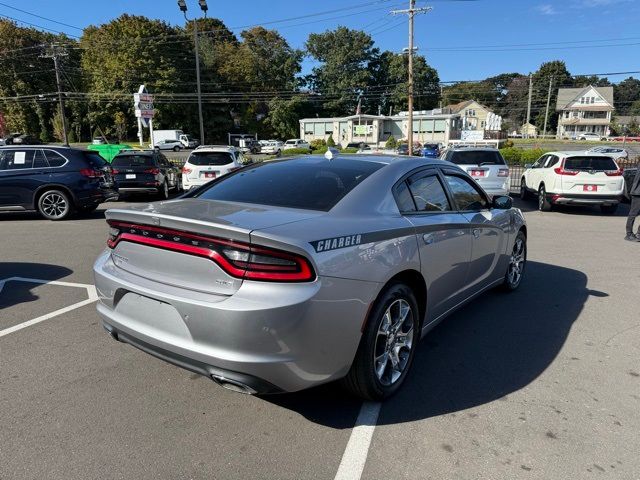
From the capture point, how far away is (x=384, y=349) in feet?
10.4

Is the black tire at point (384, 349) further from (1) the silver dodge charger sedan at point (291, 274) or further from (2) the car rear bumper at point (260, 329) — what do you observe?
(2) the car rear bumper at point (260, 329)

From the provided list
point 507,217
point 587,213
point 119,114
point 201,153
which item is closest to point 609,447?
point 507,217

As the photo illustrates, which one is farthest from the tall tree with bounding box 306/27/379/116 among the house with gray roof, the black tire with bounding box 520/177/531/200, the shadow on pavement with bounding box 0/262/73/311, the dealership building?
the shadow on pavement with bounding box 0/262/73/311

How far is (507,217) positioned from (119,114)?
66.9 meters

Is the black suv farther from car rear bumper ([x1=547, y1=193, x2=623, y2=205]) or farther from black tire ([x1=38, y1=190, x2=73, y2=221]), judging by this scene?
car rear bumper ([x1=547, y1=193, x2=623, y2=205])

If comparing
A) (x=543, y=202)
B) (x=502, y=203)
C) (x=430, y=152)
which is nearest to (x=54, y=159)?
(x=502, y=203)

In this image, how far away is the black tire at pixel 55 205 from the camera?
34.6 ft

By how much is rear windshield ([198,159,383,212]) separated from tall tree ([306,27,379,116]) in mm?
82741

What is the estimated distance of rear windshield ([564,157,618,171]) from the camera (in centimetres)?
1230

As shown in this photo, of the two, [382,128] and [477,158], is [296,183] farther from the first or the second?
[382,128]

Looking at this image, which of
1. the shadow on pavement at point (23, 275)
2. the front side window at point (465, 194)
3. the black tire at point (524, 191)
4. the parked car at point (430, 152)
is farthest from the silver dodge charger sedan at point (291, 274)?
the parked car at point (430, 152)

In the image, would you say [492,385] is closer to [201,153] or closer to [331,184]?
[331,184]

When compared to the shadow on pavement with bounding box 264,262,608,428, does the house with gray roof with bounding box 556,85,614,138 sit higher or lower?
higher

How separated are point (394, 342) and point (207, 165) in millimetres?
11649
